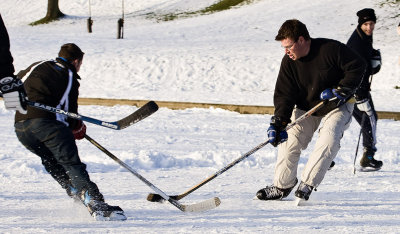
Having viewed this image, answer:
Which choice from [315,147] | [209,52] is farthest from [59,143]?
[209,52]

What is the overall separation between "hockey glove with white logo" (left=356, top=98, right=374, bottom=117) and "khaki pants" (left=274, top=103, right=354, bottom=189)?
3.85ft

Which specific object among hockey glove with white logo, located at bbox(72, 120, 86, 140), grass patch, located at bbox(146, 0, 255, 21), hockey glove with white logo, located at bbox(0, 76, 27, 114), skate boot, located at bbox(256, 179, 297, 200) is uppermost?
hockey glove with white logo, located at bbox(0, 76, 27, 114)

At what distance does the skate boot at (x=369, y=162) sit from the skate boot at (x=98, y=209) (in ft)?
10.1

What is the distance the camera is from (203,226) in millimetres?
3963

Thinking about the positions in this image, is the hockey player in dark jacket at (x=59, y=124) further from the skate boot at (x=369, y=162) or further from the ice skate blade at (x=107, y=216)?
the skate boot at (x=369, y=162)

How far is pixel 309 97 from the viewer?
4.65 metres

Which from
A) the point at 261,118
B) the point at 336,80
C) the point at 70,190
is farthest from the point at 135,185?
the point at 261,118

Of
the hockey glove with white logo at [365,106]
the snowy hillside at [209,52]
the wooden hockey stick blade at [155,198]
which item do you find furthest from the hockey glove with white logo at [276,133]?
the snowy hillside at [209,52]

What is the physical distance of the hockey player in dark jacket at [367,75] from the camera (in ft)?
18.9

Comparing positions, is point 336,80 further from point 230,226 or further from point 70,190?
point 70,190

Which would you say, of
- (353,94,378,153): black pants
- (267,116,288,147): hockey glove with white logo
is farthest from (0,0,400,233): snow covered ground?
(267,116,288,147): hockey glove with white logo

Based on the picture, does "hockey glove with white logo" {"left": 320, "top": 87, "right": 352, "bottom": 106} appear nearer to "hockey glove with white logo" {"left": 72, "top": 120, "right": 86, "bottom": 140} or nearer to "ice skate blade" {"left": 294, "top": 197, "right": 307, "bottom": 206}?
"ice skate blade" {"left": 294, "top": 197, "right": 307, "bottom": 206}

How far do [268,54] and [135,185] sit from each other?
983cm

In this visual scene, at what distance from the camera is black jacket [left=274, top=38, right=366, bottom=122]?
4.47 metres
